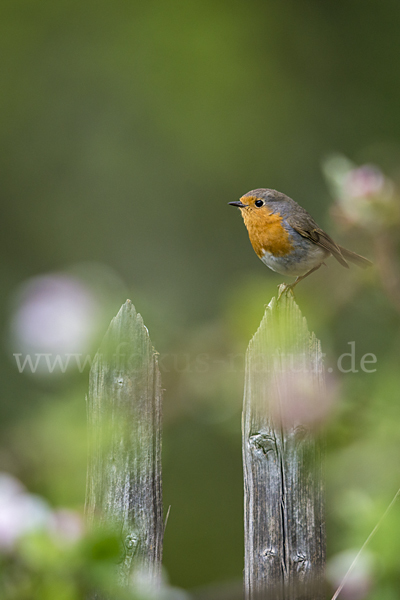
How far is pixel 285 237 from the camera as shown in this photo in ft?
8.22

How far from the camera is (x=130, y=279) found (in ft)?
17.5

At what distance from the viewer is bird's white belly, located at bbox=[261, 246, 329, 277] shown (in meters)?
2.50

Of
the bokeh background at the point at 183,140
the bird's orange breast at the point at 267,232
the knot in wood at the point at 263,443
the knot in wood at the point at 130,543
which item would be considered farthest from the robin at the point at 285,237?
the bokeh background at the point at 183,140

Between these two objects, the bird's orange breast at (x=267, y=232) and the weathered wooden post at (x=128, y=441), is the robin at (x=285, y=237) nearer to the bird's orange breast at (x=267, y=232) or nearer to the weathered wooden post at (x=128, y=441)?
the bird's orange breast at (x=267, y=232)

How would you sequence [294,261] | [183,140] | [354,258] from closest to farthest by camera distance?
[294,261], [354,258], [183,140]

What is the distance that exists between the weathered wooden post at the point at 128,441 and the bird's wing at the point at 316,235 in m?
1.12

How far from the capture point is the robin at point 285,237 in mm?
2500

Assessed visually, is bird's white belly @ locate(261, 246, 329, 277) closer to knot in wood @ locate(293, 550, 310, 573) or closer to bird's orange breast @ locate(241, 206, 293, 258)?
bird's orange breast @ locate(241, 206, 293, 258)

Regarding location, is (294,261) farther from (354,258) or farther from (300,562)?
(300,562)

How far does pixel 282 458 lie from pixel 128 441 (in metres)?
0.41

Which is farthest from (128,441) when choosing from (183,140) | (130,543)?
(183,140)

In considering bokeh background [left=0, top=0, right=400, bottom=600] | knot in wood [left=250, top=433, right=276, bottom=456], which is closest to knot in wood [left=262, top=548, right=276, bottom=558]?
knot in wood [left=250, top=433, right=276, bottom=456]

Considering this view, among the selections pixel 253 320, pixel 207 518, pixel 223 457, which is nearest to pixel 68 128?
pixel 223 457

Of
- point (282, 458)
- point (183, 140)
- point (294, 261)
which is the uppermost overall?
point (183, 140)
